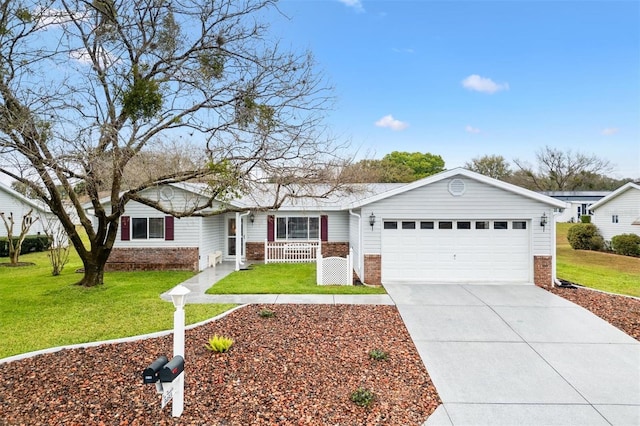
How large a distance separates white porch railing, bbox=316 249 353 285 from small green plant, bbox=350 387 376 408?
20.1 feet

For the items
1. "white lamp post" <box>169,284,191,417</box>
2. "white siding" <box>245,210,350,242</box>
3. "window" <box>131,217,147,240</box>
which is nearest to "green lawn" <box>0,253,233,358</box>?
"window" <box>131,217,147,240</box>

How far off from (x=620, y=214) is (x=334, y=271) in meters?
20.1

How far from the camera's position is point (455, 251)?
10.4 meters

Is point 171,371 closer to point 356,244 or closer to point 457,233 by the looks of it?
point 457,233

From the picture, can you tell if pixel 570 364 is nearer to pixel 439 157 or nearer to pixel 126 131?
pixel 126 131

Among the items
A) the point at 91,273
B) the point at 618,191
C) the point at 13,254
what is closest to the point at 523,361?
the point at 91,273

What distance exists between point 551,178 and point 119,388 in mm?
55674

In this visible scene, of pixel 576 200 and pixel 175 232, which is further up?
pixel 576 200

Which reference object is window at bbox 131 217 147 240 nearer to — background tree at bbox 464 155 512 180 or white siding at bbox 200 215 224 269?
white siding at bbox 200 215 224 269

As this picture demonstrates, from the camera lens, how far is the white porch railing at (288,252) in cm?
1477

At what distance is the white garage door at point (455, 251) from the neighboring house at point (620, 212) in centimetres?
1403

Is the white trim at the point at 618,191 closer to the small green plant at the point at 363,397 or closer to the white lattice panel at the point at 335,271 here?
the white lattice panel at the point at 335,271

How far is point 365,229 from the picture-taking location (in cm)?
1032

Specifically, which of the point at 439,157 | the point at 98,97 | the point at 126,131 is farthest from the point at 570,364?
the point at 439,157
